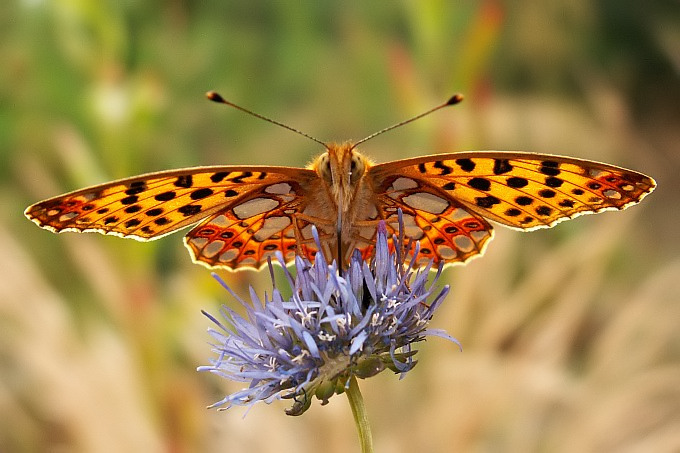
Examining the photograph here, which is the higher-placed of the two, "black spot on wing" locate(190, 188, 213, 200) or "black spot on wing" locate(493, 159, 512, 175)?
"black spot on wing" locate(493, 159, 512, 175)

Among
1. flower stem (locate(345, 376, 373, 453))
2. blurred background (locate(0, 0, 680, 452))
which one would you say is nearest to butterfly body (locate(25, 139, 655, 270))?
flower stem (locate(345, 376, 373, 453))

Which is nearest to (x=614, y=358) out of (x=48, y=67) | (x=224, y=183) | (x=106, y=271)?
(x=106, y=271)

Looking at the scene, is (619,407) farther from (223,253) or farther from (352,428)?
(223,253)

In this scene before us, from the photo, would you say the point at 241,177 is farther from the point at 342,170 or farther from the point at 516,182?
the point at 516,182

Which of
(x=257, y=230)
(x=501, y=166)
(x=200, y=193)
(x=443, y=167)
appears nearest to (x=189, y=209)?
(x=200, y=193)

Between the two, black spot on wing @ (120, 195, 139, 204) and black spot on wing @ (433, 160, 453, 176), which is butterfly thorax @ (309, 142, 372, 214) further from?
black spot on wing @ (120, 195, 139, 204)

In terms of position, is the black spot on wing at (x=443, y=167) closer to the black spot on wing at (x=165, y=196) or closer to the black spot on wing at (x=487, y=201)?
the black spot on wing at (x=487, y=201)

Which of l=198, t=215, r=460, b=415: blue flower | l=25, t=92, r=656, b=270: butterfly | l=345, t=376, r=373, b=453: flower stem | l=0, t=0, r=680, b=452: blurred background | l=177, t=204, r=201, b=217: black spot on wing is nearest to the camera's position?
l=345, t=376, r=373, b=453: flower stem

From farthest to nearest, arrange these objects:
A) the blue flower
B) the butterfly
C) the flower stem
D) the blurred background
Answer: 1. the blurred background
2. the butterfly
3. the blue flower
4. the flower stem
